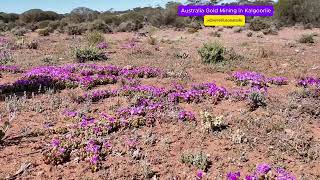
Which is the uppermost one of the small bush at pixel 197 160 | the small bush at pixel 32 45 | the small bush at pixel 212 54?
the small bush at pixel 32 45

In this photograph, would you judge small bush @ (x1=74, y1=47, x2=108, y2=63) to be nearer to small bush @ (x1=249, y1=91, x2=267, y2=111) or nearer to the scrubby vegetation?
the scrubby vegetation

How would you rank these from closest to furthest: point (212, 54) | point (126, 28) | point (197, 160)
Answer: point (197, 160) < point (212, 54) < point (126, 28)

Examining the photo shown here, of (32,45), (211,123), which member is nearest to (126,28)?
(32,45)

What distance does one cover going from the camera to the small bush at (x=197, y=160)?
605cm

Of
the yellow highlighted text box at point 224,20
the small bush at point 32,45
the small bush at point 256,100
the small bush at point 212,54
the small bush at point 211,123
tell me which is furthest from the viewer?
the yellow highlighted text box at point 224,20

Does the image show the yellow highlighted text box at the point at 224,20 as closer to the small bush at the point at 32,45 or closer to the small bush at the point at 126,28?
the small bush at the point at 126,28

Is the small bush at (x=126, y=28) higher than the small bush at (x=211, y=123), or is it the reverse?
the small bush at (x=126, y=28)

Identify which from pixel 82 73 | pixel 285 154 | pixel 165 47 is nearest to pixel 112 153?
pixel 285 154

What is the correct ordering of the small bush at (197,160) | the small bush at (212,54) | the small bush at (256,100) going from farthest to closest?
the small bush at (212,54)
the small bush at (256,100)
the small bush at (197,160)

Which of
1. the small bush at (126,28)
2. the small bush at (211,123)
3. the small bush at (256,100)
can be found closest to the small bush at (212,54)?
the small bush at (256,100)

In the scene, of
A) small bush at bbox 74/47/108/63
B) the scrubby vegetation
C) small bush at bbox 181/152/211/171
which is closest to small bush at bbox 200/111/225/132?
the scrubby vegetation

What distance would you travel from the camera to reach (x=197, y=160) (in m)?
6.16

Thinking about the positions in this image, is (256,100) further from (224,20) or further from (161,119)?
(224,20)

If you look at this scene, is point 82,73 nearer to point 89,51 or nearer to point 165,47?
point 89,51
